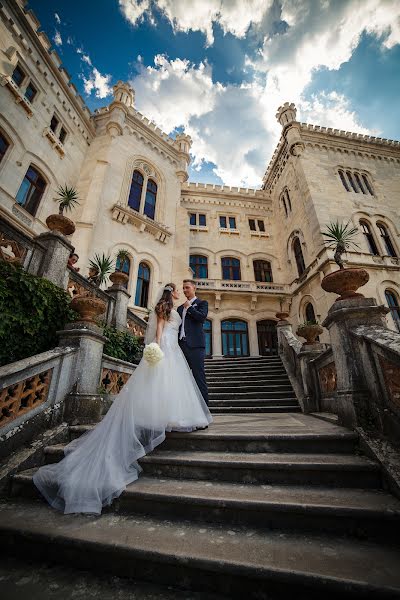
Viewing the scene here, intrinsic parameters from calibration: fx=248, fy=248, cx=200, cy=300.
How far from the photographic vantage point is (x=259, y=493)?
6.75ft

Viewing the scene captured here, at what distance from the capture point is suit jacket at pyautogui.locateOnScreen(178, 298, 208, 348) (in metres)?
3.87

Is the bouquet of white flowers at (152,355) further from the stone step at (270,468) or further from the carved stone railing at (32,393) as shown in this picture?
the carved stone railing at (32,393)

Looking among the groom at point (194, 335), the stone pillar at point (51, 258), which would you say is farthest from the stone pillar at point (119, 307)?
the groom at point (194, 335)

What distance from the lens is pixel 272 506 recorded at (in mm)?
1842

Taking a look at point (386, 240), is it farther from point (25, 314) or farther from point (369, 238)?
point (25, 314)

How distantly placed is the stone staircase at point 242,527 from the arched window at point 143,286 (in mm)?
10731

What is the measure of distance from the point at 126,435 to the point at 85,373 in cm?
157

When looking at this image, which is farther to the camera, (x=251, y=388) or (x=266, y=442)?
(x=251, y=388)

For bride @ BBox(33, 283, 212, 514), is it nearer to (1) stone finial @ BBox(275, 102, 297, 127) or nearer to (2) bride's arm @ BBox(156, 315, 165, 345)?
(2) bride's arm @ BBox(156, 315, 165, 345)

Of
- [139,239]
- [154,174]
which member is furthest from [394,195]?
[139,239]

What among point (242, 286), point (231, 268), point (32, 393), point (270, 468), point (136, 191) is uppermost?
point (136, 191)

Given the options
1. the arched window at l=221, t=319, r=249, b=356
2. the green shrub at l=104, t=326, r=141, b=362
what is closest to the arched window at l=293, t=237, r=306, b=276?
the arched window at l=221, t=319, r=249, b=356

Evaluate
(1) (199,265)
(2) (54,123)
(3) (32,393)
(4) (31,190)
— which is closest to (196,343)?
(3) (32,393)

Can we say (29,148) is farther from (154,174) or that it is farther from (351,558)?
(351,558)
